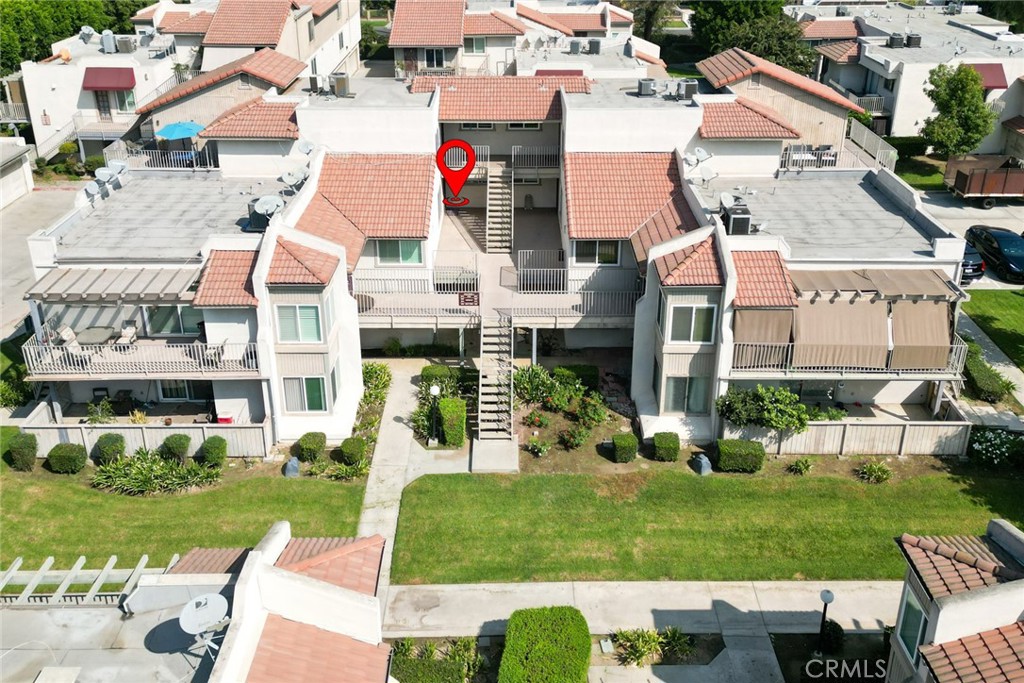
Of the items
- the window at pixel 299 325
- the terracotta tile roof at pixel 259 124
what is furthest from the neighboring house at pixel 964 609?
the terracotta tile roof at pixel 259 124

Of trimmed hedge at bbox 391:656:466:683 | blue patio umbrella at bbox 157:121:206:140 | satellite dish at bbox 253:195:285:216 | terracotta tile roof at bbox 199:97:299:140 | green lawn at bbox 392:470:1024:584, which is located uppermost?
terracotta tile roof at bbox 199:97:299:140

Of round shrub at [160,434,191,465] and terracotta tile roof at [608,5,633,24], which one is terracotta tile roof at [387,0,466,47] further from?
round shrub at [160,434,191,465]

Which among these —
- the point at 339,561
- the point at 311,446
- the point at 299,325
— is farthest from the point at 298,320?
the point at 339,561

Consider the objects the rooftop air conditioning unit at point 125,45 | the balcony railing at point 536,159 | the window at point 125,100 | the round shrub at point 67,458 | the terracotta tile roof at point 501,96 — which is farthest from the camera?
the rooftop air conditioning unit at point 125,45

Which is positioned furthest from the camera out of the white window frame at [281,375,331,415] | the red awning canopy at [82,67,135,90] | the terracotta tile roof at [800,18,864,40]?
the terracotta tile roof at [800,18,864,40]

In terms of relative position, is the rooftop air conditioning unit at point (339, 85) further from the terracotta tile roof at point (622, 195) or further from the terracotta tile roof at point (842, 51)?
Answer: the terracotta tile roof at point (842, 51)

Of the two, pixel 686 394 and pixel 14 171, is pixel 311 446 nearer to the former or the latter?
pixel 686 394

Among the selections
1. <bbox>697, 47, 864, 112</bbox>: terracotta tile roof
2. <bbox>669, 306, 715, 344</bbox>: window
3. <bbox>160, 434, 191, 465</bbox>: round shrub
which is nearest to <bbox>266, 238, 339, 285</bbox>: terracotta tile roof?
<bbox>160, 434, 191, 465</bbox>: round shrub
